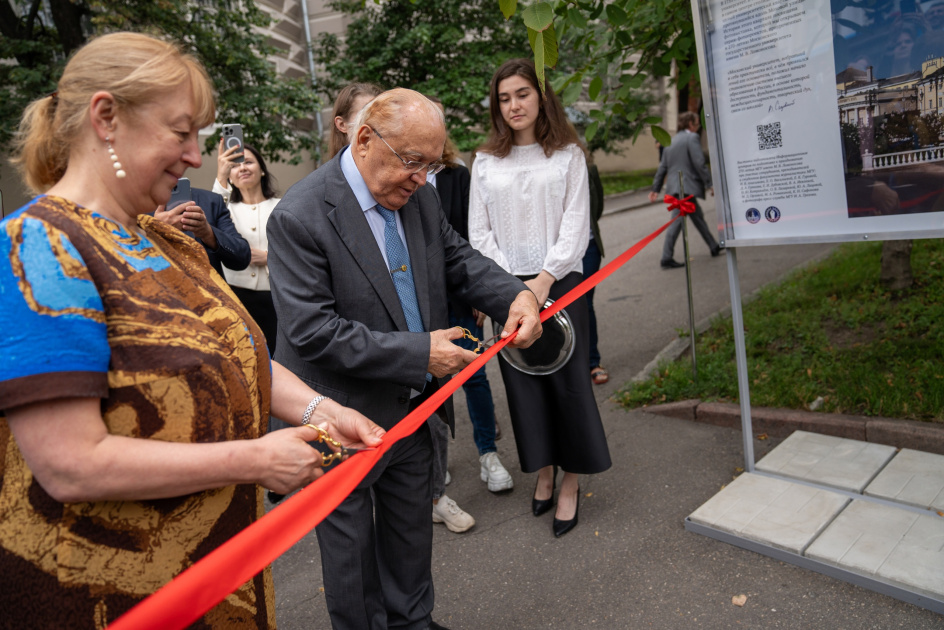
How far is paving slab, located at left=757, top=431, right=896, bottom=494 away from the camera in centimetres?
344

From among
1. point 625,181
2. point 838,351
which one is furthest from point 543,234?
point 625,181

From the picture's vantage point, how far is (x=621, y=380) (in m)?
5.63

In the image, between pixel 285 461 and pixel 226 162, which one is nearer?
pixel 285 461

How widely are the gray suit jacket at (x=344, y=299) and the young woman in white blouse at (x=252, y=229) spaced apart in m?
2.02

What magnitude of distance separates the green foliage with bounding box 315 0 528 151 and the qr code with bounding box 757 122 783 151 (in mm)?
9719

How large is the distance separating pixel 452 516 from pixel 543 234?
156 cm

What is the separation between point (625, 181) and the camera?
22016 millimetres

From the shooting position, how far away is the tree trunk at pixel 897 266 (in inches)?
216

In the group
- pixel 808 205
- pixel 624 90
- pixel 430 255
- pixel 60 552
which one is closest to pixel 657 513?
pixel 808 205

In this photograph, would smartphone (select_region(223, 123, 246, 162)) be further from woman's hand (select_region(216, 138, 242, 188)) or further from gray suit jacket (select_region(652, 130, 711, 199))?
gray suit jacket (select_region(652, 130, 711, 199))

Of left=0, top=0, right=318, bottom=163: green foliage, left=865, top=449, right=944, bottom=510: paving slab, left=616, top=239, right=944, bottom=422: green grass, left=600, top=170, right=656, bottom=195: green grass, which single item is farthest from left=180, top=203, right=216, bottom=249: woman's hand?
left=600, top=170, right=656, bottom=195: green grass

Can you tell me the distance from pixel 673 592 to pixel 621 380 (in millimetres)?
2811

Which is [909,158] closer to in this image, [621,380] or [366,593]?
[366,593]

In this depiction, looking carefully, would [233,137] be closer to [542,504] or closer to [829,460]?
[542,504]
